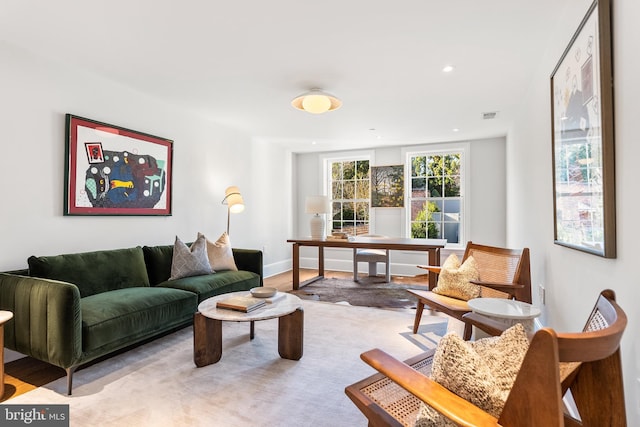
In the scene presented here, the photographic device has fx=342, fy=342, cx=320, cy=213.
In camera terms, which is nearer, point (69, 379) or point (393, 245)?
point (69, 379)

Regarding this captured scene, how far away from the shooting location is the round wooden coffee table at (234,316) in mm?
2264

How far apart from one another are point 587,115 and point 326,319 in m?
2.62

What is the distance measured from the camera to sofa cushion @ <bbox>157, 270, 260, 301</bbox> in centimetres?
306

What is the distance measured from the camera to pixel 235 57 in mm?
2658

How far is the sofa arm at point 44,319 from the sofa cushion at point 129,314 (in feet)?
0.31

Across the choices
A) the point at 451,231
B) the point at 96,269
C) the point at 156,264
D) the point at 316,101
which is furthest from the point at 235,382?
the point at 451,231

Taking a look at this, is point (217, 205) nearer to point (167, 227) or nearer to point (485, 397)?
point (167, 227)

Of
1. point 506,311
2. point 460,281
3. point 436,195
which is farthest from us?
point 436,195

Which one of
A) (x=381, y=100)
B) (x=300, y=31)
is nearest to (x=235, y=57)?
(x=300, y=31)

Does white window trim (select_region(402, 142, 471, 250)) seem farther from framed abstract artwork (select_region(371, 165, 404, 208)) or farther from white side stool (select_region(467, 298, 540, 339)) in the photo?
white side stool (select_region(467, 298, 540, 339))

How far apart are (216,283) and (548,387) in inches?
115

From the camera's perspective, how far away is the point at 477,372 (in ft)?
3.10

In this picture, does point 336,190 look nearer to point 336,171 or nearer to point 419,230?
point 336,171

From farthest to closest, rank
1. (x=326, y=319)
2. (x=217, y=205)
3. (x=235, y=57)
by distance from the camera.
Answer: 1. (x=217, y=205)
2. (x=326, y=319)
3. (x=235, y=57)
